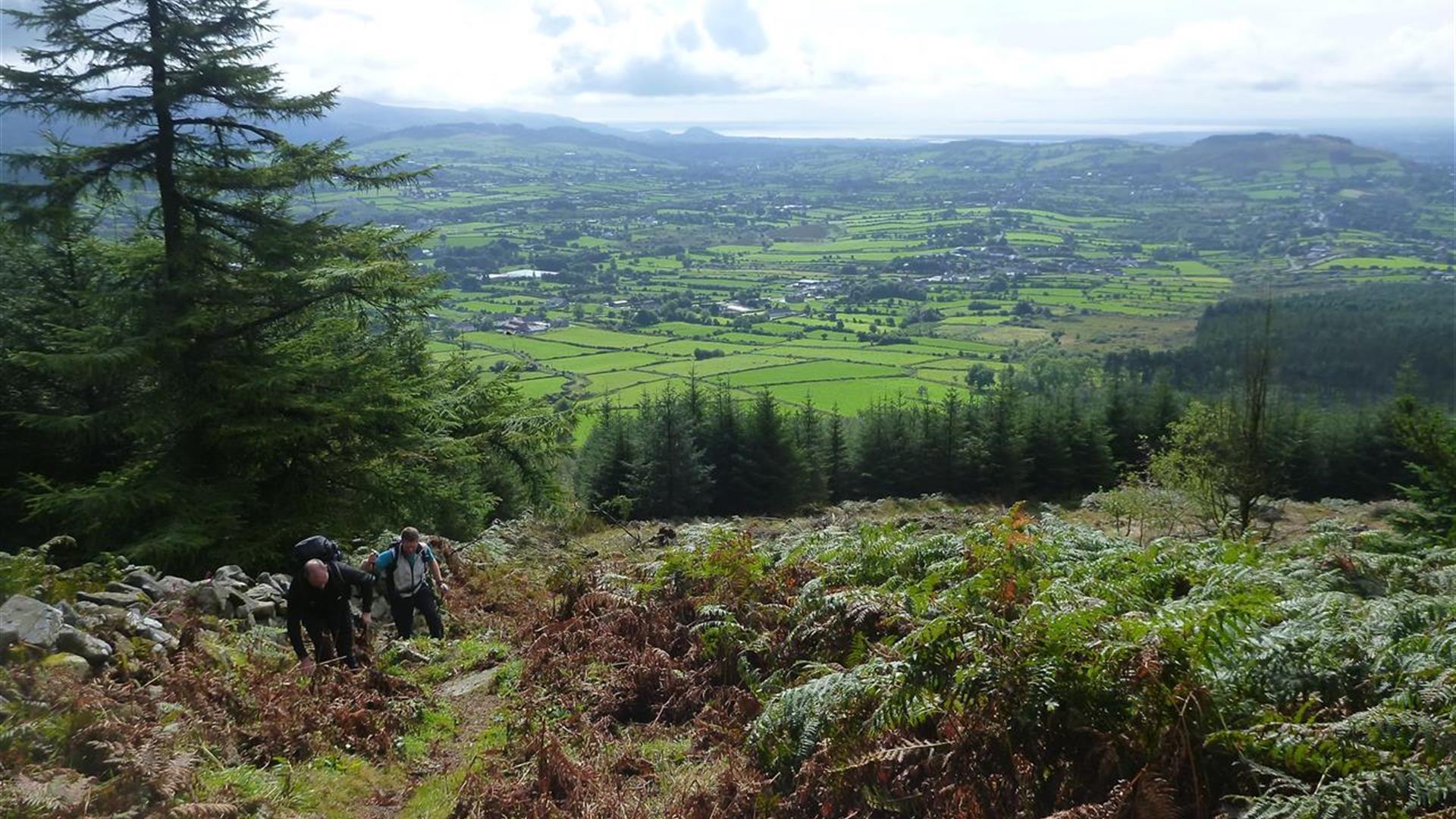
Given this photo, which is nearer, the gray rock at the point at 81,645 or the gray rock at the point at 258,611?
the gray rock at the point at 81,645

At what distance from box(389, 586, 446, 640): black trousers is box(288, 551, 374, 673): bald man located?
1.69 meters

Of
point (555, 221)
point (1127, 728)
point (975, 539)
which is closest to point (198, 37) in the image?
point (975, 539)

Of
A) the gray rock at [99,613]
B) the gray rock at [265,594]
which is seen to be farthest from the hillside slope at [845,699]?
the gray rock at [265,594]

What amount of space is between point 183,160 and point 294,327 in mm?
3487

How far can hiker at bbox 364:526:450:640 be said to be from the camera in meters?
10.0

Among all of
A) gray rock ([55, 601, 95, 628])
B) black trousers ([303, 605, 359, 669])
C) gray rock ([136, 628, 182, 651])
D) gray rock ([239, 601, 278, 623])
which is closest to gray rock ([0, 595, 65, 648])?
gray rock ([55, 601, 95, 628])

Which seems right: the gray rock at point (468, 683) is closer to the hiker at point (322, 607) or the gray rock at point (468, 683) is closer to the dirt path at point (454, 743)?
the dirt path at point (454, 743)

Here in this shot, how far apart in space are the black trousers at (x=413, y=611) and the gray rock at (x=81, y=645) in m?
3.57

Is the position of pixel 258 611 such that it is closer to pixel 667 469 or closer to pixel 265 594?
pixel 265 594

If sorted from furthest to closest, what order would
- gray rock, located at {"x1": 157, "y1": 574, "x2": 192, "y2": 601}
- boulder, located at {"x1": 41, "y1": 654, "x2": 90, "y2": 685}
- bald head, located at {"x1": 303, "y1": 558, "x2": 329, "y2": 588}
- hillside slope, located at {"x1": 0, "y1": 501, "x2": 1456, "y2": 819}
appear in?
gray rock, located at {"x1": 157, "y1": 574, "x2": 192, "y2": 601}
bald head, located at {"x1": 303, "y1": 558, "x2": 329, "y2": 588}
boulder, located at {"x1": 41, "y1": 654, "x2": 90, "y2": 685}
hillside slope, located at {"x1": 0, "y1": 501, "x2": 1456, "y2": 819}

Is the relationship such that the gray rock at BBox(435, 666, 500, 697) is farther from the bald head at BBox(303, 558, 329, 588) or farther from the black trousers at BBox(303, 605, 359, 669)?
the bald head at BBox(303, 558, 329, 588)

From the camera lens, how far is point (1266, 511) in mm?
27828

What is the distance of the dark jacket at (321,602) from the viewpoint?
8.08 meters

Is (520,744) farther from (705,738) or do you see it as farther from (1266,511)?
(1266,511)
